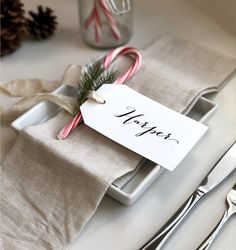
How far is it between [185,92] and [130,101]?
→ 7cm

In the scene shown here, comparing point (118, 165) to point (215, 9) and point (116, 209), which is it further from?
point (215, 9)

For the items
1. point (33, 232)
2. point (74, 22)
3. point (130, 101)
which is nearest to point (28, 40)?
point (74, 22)

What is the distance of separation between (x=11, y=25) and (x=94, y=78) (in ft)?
0.71

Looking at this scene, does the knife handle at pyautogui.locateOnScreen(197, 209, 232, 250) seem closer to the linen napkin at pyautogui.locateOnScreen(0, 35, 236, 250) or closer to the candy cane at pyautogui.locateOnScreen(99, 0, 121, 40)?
the linen napkin at pyautogui.locateOnScreen(0, 35, 236, 250)

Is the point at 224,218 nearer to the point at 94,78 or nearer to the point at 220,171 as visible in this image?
the point at 220,171

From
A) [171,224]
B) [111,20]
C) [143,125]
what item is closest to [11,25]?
[111,20]

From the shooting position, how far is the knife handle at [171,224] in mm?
465

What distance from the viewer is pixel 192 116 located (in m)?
0.61

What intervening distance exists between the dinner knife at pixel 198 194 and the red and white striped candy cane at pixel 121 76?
0.16 metres

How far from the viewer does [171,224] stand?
481mm

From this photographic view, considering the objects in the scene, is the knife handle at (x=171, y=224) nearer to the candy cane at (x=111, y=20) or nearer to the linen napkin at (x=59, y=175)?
the linen napkin at (x=59, y=175)

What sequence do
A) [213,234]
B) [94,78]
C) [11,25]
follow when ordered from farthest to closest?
[11,25], [94,78], [213,234]

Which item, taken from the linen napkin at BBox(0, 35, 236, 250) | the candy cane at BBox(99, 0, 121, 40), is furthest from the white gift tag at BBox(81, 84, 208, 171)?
the candy cane at BBox(99, 0, 121, 40)

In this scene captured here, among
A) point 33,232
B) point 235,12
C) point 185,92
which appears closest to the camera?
point 33,232
